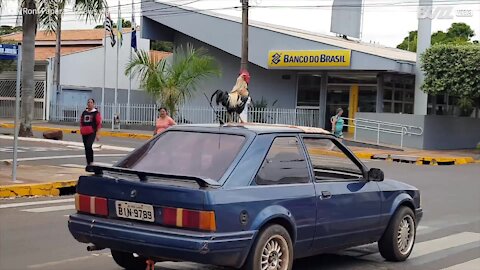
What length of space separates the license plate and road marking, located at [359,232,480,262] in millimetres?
3295

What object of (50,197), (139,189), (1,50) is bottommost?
(50,197)

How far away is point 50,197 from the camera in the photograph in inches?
510

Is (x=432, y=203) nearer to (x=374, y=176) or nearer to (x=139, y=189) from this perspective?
(x=374, y=176)

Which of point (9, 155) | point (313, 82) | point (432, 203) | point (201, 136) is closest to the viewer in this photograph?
point (201, 136)

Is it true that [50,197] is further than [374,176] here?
Yes

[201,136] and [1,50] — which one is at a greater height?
[1,50]

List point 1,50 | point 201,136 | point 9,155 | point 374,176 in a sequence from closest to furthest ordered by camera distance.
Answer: point 201,136
point 374,176
point 1,50
point 9,155

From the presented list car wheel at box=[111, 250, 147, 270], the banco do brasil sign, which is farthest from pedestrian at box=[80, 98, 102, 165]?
the banco do brasil sign

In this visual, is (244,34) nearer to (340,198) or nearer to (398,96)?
(398,96)

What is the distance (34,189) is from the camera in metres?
13.0

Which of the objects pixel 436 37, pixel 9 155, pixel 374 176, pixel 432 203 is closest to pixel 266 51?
pixel 9 155

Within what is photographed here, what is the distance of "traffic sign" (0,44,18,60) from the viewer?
12.6 m

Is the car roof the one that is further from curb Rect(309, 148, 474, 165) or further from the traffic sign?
curb Rect(309, 148, 474, 165)

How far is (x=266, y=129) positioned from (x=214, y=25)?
95.4 feet
